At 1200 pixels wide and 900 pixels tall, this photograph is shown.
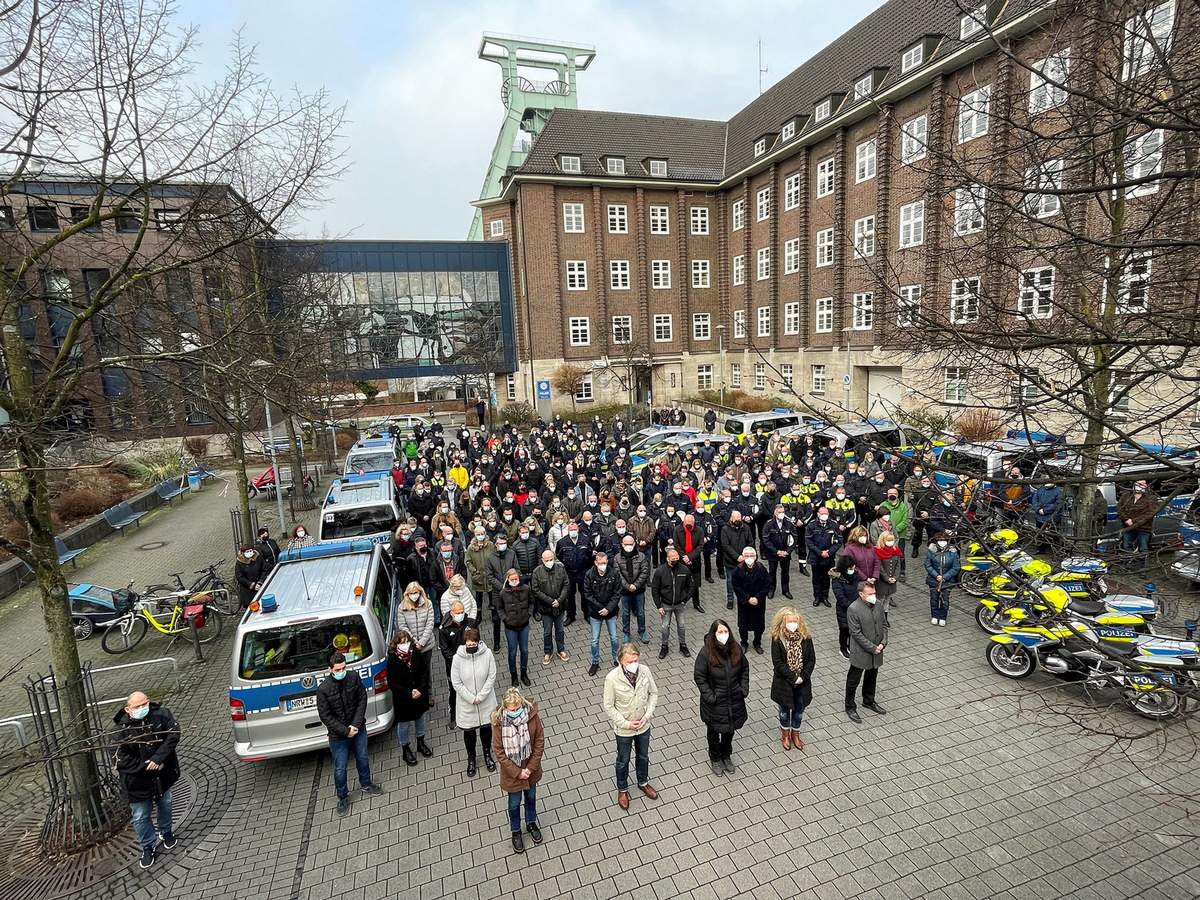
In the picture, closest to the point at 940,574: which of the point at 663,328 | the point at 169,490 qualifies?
the point at 169,490

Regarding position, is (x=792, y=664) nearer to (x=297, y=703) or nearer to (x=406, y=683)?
(x=406, y=683)

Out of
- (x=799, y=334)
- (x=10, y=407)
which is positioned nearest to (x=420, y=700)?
(x=10, y=407)

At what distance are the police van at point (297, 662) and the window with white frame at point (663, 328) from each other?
118 feet

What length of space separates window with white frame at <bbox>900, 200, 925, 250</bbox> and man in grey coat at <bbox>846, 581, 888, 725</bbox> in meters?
22.9

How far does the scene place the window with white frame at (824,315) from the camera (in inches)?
1266

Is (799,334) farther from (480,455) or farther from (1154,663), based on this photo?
(1154,663)

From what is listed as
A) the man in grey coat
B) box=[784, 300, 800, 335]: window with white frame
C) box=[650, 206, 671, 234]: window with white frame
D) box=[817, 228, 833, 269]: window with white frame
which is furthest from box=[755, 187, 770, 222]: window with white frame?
the man in grey coat

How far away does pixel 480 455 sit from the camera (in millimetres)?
20906

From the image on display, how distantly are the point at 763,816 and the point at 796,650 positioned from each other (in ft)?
5.37

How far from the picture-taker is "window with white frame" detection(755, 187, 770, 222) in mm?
36519

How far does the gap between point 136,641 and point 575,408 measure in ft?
99.8

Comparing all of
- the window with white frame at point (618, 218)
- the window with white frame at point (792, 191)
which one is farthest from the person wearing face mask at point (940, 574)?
the window with white frame at point (618, 218)

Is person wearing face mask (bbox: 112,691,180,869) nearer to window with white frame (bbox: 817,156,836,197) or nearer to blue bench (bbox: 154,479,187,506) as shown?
blue bench (bbox: 154,479,187,506)

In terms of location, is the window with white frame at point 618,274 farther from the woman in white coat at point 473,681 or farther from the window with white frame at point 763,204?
the woman in white coat at point 473,681
